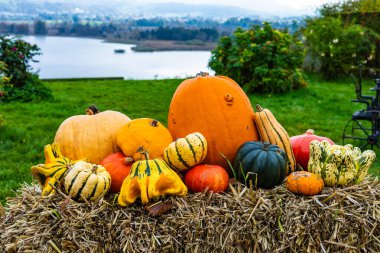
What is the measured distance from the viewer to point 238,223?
239 centimetres

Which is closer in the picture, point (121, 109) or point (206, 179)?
point (206, 179)

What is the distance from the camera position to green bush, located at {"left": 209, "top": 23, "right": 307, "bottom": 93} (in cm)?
1070

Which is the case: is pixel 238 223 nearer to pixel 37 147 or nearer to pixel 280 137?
pixel 280 137

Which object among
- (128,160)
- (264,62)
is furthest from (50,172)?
(264,62)

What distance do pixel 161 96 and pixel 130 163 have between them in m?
8.16

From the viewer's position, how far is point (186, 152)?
2.62 m

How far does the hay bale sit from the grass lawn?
2.16 metres

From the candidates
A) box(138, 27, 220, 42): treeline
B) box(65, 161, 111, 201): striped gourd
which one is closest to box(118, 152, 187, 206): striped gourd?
box(65, 161, 111, 201): striped gourd

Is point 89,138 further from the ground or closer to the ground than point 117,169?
further from the ground

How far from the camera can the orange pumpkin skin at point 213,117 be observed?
291 centimetres

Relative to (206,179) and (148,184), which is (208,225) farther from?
(148,184)

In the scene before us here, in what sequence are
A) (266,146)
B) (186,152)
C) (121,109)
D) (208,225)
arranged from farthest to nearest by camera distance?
(121,109), (266,146), (186,152), (208,225)

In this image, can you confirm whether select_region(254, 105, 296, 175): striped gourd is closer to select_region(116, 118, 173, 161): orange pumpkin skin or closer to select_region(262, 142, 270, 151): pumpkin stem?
select_region(262, 142, 270, 151): pumpkin stem

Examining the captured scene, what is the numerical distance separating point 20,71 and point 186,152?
8699 mm
